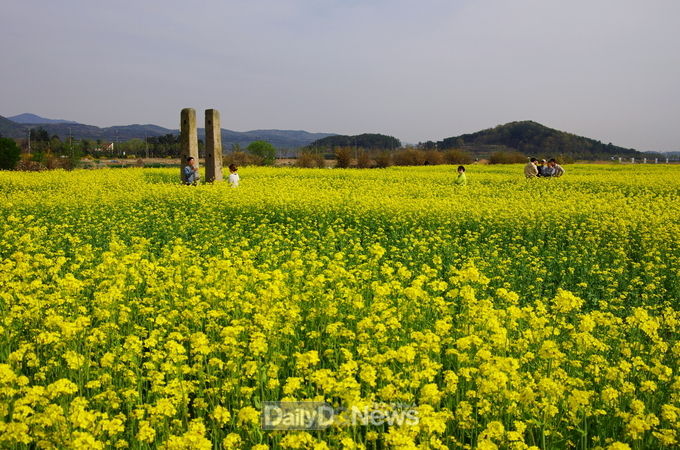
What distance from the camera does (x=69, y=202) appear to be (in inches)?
551

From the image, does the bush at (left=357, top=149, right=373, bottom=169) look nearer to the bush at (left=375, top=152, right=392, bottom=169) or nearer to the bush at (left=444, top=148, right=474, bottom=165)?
the bush at (left=375, top=152, right=392, bottom=169)

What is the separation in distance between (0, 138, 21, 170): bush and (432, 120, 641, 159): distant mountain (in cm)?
7593

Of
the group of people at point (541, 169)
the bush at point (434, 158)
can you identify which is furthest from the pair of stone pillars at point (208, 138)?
the bush at point (434, 158)

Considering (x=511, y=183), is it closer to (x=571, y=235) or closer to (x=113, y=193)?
(x=571, y=235)

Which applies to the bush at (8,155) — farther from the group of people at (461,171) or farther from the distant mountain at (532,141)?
the distant mountain at (532,141)

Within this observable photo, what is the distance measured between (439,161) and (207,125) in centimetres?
2977

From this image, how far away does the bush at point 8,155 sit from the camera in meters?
35.3

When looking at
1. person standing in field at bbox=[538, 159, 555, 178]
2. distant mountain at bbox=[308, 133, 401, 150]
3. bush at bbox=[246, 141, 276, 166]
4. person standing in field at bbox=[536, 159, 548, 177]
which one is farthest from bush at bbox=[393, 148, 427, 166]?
distant mountain at bbox=[308, 133, 401, 150]

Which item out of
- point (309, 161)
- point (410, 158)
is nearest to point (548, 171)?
point (309, 161)

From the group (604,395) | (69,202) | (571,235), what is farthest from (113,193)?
(604,395)

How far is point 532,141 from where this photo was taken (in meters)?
119

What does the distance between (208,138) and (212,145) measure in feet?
1.30

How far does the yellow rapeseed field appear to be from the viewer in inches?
137

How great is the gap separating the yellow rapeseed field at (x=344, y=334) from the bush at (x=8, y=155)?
84.7 ft
